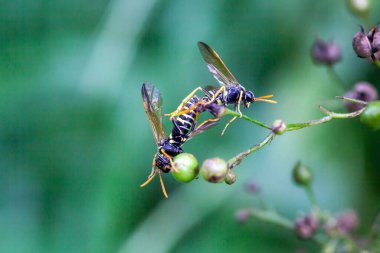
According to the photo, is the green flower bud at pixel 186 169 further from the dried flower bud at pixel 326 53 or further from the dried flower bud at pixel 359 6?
the dried flower bud at pixel 359 6

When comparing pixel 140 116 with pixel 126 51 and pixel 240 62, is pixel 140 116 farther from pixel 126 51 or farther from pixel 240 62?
pixel 240 62

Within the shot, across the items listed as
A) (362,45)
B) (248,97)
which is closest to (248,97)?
(248,97)

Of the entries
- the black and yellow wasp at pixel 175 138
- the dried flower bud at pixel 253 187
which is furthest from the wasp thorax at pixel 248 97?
the dried flower bud at pixel 253 187

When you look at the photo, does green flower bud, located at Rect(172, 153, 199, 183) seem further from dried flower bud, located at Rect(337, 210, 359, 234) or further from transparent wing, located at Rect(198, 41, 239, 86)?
dried flower bud, located at Rect(337, 210, 359, 234)

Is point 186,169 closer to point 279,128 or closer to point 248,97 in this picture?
point 279,128

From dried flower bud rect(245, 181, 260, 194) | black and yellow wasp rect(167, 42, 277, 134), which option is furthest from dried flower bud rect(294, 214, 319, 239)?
black and yellow wasp rect(167, 42, 277, 134)
